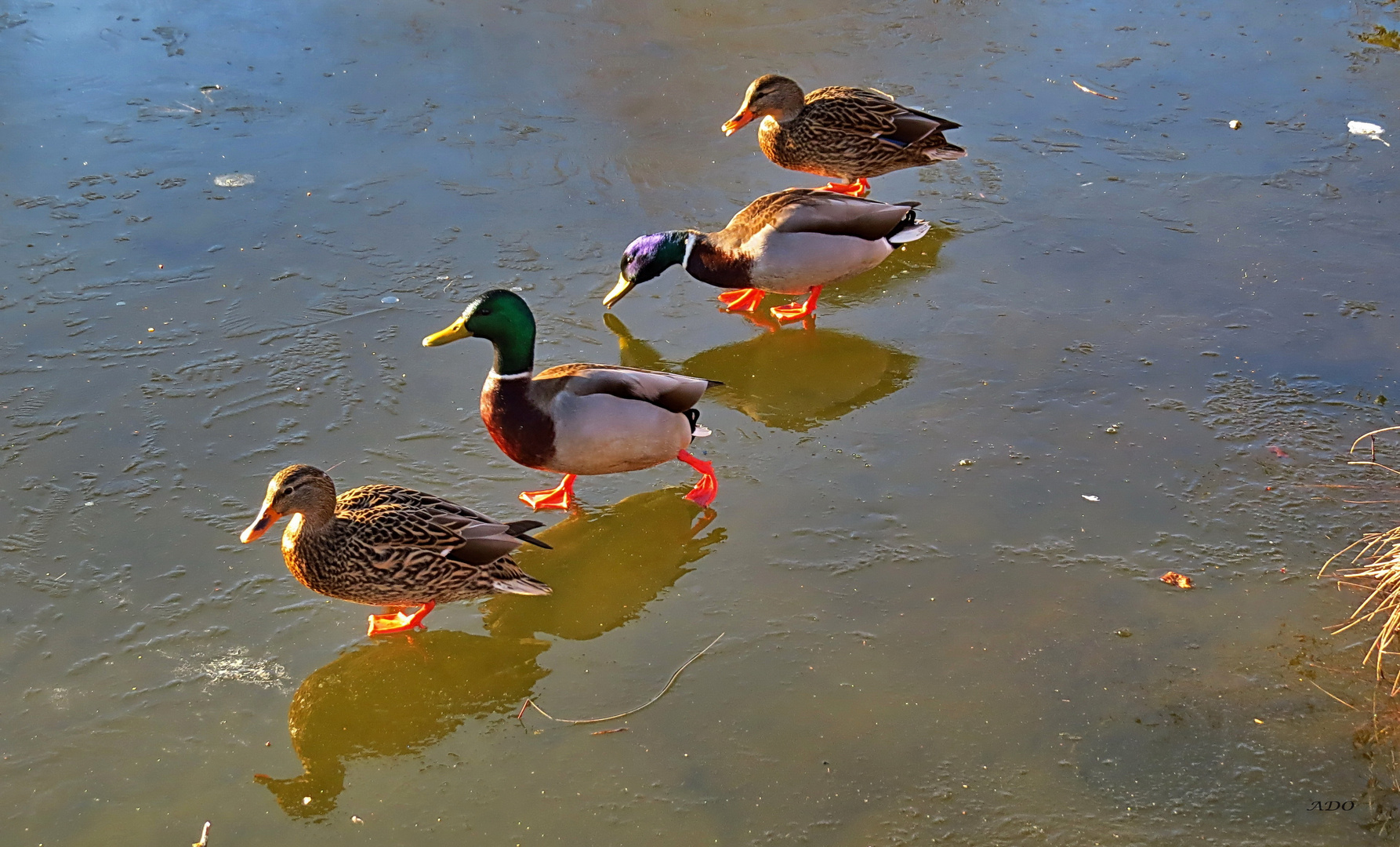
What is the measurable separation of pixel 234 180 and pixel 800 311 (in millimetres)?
3119

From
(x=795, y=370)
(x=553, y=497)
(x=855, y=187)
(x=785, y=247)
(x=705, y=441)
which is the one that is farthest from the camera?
(x=855, y=187)

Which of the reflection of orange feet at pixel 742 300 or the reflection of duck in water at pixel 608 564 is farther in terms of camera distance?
the reflection of orange feet at pixel 742 300

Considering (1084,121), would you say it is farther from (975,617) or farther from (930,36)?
(975,617)

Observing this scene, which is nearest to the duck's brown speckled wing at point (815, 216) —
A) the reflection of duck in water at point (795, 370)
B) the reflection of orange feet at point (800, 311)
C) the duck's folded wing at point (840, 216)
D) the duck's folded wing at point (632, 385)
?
the duck's folded wing at point (840, 216)

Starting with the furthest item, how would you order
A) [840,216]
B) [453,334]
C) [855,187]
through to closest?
[855,187], [840,216], [453,334]

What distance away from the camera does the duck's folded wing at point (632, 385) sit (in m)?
4.25

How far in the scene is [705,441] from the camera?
4.73 metres

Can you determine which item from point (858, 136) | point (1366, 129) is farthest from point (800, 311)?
point (1366, 129)

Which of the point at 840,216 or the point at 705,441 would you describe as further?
the point at 840,216

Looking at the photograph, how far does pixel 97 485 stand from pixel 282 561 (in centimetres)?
83

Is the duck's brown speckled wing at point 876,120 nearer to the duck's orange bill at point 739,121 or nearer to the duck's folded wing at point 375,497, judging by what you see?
the duck's orange bill at point 739,121

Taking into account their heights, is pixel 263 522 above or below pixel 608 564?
above

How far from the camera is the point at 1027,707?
3.47 meters

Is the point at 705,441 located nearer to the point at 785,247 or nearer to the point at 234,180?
the point at 785,247
